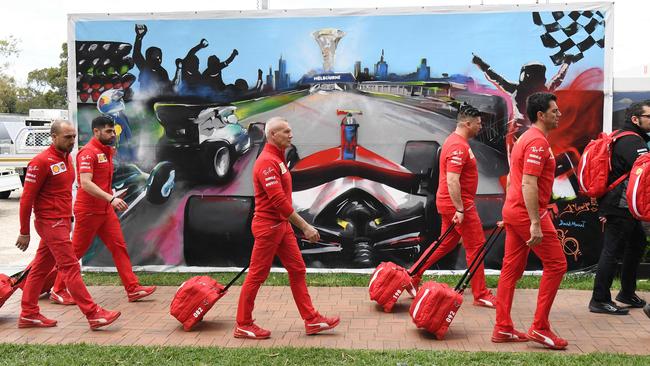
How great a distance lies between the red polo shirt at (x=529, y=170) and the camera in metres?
4.48

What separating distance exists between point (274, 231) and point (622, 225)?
3.25 m

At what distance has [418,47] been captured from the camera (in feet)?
23.6

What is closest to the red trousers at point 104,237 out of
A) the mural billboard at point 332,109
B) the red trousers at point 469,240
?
the mural billboard at point 332,109

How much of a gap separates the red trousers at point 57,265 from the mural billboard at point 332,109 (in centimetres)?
209

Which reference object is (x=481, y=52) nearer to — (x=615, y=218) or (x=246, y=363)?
(x=615, y=218)

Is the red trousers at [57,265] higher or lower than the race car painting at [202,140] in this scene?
lower

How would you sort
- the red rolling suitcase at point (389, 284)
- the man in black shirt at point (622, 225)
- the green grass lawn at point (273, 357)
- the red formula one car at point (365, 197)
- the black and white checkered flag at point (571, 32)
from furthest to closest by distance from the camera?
the red formula one car at point (365, 197) < the black and white checkered flag at point (571, 32) < the red rolling suitcase at point (389, 284) < the man in black shirt at point (622, 225) < the green grass lawn at point (273, 357)

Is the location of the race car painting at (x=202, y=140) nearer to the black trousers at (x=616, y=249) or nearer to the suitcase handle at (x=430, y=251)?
the suitcase handle at (x=430, y=251)

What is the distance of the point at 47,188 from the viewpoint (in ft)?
17.7

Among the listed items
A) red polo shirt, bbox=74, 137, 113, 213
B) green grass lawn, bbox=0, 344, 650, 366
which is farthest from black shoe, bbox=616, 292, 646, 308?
red polo shirt, bbox=74, 137, 113, 213

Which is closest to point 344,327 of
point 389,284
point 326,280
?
point 389,284
